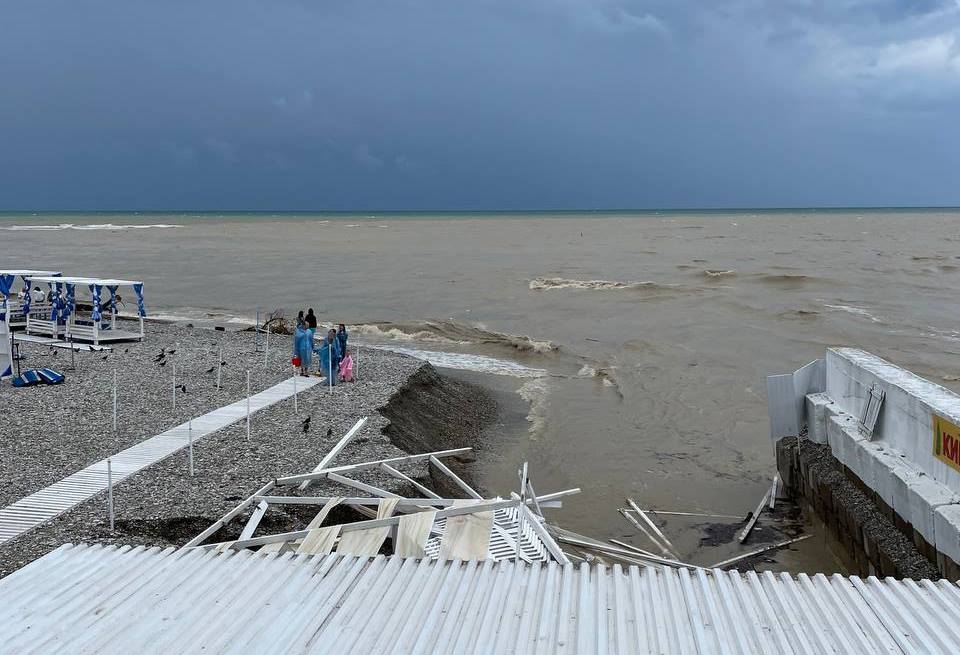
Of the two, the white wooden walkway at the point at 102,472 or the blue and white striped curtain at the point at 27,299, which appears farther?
the blue and white striped curtain at the point at 27,299

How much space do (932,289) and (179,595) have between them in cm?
4947

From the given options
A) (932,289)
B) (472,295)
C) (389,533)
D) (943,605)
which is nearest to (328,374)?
(389,533)

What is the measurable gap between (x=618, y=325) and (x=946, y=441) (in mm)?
25329

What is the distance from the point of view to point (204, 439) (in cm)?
1472

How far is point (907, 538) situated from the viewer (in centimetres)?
1088

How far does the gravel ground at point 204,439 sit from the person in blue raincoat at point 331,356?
467mm

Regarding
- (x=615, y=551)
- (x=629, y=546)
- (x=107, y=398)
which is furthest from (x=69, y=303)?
(x=615, y=551)

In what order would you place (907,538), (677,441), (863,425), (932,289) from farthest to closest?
(932,289) → (677,441) → (863,425) → (907,538)

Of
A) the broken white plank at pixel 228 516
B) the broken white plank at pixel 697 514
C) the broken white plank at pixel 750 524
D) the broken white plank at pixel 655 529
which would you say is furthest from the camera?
the broken white plank at pixel 697 514

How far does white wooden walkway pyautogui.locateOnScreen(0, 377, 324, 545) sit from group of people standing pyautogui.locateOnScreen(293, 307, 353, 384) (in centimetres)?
199

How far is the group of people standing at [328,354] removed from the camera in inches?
775

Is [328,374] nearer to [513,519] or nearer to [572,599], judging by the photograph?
[513,519]

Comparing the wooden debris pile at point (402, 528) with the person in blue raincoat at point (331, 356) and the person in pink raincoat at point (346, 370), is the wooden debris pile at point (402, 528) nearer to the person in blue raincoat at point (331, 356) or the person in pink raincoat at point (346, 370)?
the person in blue raincoat at point (331, 356)

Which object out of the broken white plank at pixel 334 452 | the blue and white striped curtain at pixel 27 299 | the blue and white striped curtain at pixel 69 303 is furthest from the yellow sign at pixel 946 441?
the blue and white striped curtain at pixel 27 299
